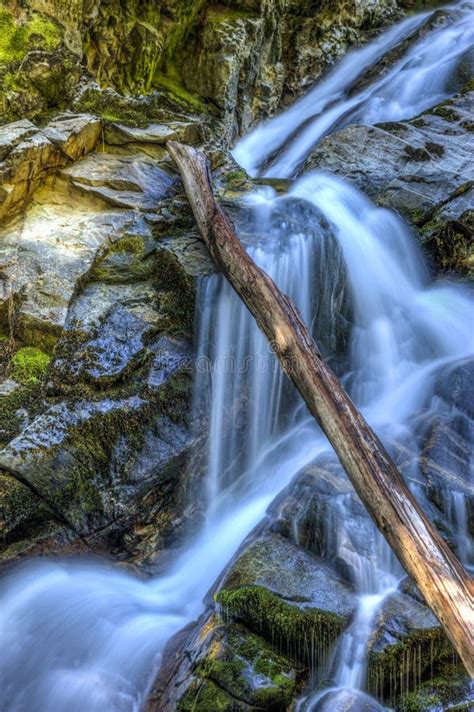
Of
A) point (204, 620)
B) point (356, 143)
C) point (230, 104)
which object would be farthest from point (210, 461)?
point (230, 104)

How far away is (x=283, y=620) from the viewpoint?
10.2 feet

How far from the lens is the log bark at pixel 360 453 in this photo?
2.76 metres

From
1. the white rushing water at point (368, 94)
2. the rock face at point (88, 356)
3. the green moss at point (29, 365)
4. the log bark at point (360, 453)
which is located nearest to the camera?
the log bark at point (360, 453)

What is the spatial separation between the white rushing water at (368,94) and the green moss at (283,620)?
742cm

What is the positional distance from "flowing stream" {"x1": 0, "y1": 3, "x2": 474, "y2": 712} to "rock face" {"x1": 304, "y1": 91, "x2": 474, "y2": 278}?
281 millimetres

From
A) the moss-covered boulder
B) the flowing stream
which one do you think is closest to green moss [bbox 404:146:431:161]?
the flowing stream

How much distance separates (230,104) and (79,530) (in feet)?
26.9

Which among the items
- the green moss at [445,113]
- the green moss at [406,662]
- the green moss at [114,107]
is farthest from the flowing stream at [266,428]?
the green moss at [445,113]

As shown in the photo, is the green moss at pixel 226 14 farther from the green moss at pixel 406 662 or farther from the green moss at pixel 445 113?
the green moss at pixel 406 662

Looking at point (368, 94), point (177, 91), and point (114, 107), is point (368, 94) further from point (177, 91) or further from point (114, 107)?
point (114, 107)

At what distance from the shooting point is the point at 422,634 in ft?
10.00

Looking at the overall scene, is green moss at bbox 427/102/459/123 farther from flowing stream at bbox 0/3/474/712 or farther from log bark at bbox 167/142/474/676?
log bark at bbox 167/142/474/676

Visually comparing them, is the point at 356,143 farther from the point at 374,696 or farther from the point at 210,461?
the point at 374,696

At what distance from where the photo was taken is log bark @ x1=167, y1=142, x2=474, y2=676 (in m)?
2.76
